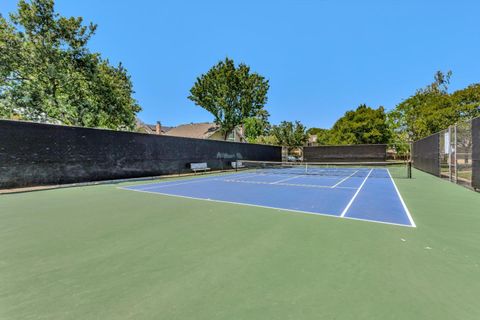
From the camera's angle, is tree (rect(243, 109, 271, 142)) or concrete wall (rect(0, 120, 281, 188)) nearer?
concrete wall (rect(0, 120, 281, 188))

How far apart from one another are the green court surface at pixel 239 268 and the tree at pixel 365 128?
34.4 metres

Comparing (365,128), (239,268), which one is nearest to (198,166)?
(239,268)

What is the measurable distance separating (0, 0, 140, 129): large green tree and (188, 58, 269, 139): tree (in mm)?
12967

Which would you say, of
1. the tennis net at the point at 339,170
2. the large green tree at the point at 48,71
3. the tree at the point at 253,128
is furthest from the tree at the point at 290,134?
the large green tree at the point at 48,71

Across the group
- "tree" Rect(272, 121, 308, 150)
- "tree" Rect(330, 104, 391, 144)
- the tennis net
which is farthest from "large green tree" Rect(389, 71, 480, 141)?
"tree" Rect(272, 121, 308, 150)

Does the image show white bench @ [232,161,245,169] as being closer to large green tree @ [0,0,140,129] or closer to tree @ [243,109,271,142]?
large green tree @ [0,0,140,129]

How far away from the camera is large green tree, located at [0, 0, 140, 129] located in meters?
16.0

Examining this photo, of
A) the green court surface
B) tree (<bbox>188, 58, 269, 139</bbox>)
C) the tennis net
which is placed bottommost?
the green court surface

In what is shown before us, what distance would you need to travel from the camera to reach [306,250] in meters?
3.43

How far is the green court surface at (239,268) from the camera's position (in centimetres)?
213

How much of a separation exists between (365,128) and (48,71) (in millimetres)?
38985

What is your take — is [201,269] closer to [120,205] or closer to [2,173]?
[120,205]

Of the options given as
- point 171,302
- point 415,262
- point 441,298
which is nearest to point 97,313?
point 171,302

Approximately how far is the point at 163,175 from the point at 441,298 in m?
16.5
